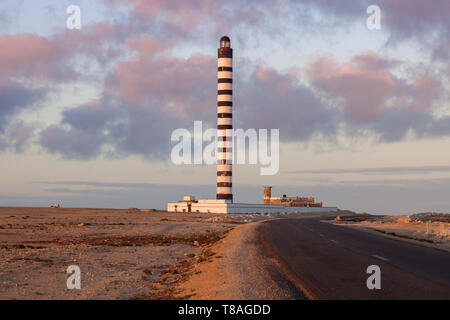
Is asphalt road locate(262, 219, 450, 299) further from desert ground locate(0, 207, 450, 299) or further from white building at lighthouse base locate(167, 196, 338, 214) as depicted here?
white building at lighthouse base locate(167, 196, 338, 214)

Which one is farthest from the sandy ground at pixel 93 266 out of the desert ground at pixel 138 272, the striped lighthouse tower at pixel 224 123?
the striped lighthouse tower at pixel 224 123

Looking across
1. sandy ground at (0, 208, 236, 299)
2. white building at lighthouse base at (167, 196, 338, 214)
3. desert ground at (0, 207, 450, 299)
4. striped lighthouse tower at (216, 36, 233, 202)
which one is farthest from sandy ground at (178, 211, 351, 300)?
striped lighthouse tower at (216, 36, 233, 202)

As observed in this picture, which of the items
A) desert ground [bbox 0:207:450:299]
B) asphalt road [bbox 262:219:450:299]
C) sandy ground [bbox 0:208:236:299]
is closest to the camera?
asphalt road [bbox 262:219:450:299]

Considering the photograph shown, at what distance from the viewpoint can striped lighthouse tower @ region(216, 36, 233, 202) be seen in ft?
322

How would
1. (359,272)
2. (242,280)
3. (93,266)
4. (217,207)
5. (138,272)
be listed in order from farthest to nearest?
1. (217,207)
2. (93,266)
3. (138,272)
4. (359,272)
5. (242,280)

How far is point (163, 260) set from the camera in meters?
23.9

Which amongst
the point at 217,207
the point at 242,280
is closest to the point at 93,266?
the point at 242,280

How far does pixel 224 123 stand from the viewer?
9812 cm

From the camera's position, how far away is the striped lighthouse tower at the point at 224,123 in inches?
3866

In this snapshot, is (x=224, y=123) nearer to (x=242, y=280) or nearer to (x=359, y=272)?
(x=359, y=272)
